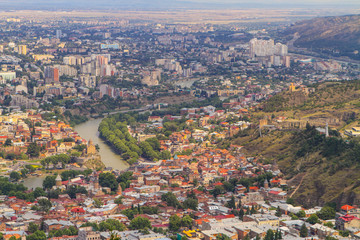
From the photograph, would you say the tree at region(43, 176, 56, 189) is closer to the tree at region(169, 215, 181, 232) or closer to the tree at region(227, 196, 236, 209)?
the tree at region(227, 196, 236, 209)

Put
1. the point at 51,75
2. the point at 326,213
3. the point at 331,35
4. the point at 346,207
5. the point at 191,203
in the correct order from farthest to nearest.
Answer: the point at 331,35, the point at 51,75, the point at 191,203, the point at 346,207, the point at 326,213

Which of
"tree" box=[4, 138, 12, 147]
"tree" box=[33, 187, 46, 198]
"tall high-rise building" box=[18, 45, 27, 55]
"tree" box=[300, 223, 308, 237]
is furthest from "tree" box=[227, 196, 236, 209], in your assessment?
"tall high-rise building" box=[18, 45, 27, 55]

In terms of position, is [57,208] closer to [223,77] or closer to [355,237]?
[355,237]

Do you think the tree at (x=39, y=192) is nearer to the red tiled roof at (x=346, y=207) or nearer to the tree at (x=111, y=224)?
the tree at (x=111, y=224)

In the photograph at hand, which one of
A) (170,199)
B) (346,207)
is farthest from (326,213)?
(170,199)

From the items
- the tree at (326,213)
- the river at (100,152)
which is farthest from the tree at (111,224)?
the river at (100,152)

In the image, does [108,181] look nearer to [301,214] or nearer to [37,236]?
[37,236]
